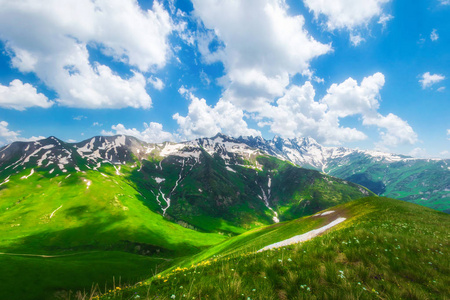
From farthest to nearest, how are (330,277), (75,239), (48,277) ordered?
(75,239), (48,277), (330,277)

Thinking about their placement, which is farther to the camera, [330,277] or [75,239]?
[75,239]

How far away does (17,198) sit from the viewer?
179125 mm

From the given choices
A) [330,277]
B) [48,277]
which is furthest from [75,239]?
[330,277]

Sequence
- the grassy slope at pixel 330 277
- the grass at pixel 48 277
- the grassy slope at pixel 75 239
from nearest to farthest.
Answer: the grassy slope at pixel 330 277, the grass at pixel 48 277, the grassy slope at pixel 75 239

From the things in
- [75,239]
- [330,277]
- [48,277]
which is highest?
[330,277]

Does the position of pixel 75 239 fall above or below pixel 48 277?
above

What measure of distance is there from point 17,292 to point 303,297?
251ft

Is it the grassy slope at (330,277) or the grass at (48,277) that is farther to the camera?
the grass at (48,277)

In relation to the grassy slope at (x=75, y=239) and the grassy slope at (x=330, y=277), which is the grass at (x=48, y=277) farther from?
the grassy slope at (x=330, y=277)

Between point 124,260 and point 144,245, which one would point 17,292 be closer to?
point 124,260

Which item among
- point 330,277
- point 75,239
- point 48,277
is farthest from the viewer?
point 75,239

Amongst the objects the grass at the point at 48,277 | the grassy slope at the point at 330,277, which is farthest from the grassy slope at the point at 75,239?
the grassy slope at the point at 330,277

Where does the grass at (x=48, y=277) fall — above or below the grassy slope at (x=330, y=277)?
below

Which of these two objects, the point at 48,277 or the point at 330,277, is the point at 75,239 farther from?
the point at 330,277
